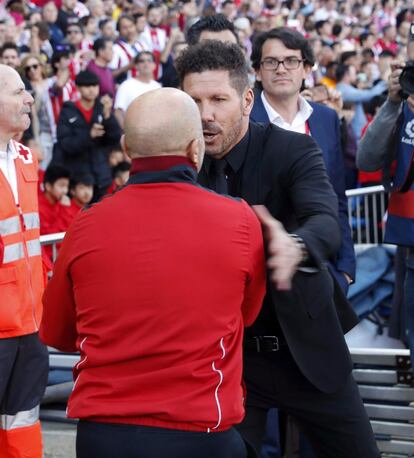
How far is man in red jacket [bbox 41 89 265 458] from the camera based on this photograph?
8.45ft

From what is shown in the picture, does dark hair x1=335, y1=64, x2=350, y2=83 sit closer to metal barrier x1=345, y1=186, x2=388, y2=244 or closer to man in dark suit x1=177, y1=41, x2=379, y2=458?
metal barrier x1=345, y1=186, x2=388, y2=244

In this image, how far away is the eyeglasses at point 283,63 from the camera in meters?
4.97

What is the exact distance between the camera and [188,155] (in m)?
2.75

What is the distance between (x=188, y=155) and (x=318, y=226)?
51 cm

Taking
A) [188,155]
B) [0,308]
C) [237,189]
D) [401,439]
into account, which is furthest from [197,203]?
[401,439]

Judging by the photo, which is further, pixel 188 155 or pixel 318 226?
pixel 318 226

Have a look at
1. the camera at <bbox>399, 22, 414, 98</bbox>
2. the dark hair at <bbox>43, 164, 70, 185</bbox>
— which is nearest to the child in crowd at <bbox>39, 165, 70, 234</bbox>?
the dark hair at <bbox>43, 164, 70, 185</bbox>

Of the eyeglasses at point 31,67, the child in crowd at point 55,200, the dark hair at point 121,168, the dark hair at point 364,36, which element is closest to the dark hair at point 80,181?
the child in crowd at point 55,200

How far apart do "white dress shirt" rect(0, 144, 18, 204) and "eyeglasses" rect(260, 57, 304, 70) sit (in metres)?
1.38

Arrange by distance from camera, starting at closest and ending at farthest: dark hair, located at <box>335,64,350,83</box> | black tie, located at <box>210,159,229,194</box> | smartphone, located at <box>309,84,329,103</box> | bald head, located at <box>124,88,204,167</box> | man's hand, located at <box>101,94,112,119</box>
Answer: bald head, located at <box>124,88,204,167</box> → black tie, located at <box>210,159,229,194</box> → smartphone, located at <box>309,84,329,103</box> → man's hand, located at <box>101,94,112,119</box> → dark hair, located at <box>335,64,350,83</box>

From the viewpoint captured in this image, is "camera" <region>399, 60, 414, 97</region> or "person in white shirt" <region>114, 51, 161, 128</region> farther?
"person in white shirt" <region>114, 51, 161, 128</region>

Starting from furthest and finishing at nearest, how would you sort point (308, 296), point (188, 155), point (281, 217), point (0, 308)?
point (0, 308), point (281, 217), point (308, 296), point (188, 155)

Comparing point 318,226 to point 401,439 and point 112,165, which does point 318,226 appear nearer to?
point 401,439

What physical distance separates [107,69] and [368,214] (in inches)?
199
